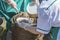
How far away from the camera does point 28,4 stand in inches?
107

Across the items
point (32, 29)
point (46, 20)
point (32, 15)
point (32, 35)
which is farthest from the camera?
point (32, 15)

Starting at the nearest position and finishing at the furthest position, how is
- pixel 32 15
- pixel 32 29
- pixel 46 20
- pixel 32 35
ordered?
pixel 46 20 → pixel 32 29 → pixel 32 35 → pixel 32 15

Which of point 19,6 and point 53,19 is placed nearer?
point 53,19

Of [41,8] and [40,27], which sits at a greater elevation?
[41,8]

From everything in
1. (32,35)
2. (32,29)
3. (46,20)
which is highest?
(46,20)

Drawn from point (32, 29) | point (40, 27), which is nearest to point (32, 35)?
point (32, 29)

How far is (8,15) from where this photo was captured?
107 inches

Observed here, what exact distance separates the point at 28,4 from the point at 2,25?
1.69 ft

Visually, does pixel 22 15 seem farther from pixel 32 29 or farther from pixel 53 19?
pixel 53 19

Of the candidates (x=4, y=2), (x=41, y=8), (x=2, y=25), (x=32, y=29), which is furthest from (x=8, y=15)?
(x=41, y=8)

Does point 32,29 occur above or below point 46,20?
below

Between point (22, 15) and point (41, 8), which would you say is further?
point (22, 15)

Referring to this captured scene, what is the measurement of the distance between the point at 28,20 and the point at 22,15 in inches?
7.4

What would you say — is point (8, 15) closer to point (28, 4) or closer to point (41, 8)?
point (28, 4)
